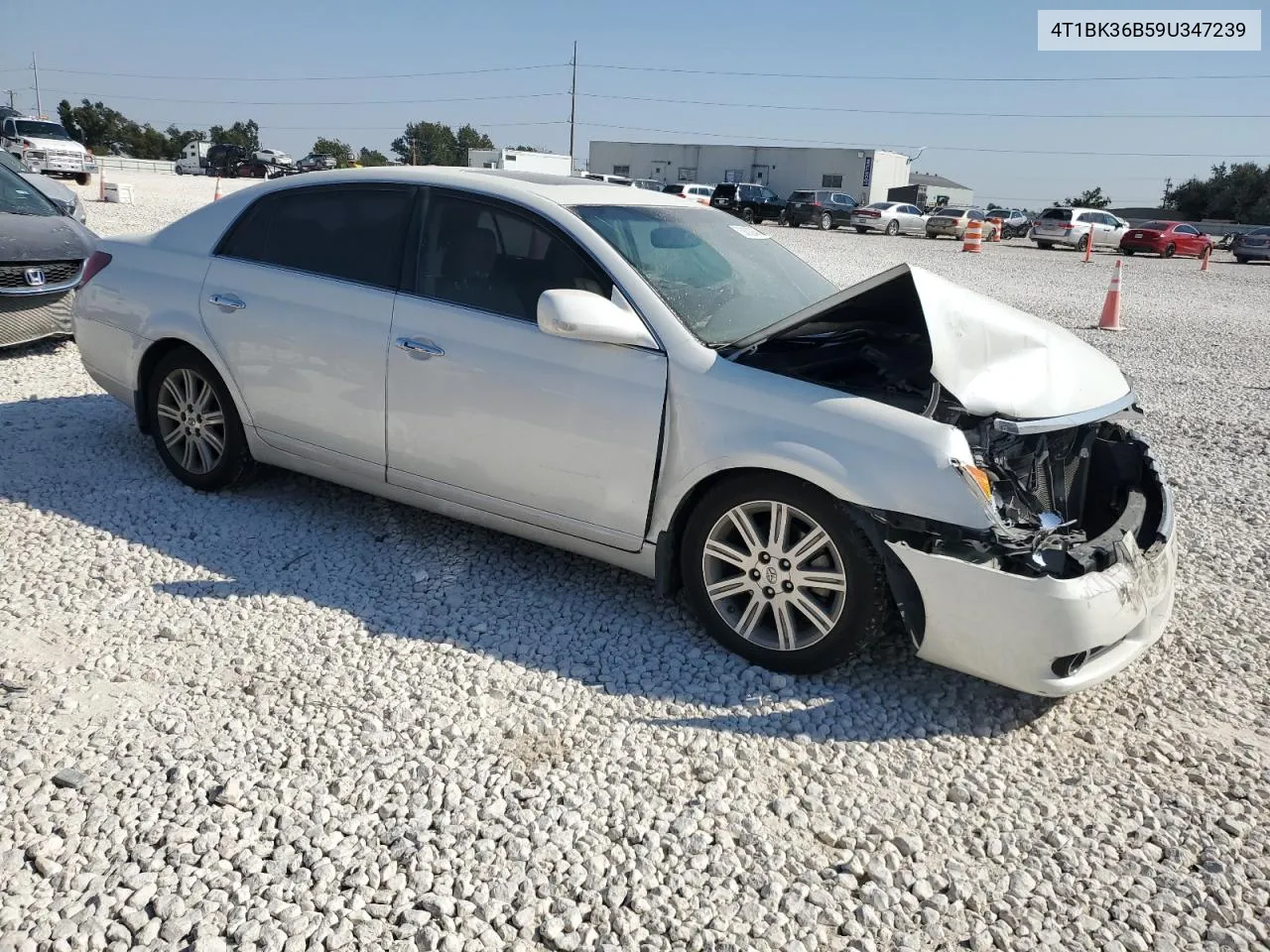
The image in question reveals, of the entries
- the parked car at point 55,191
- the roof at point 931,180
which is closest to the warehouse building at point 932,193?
the roof at point 931,180

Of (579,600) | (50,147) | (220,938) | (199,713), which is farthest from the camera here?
(50,147)

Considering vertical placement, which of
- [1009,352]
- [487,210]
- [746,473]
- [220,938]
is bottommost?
[220,938]

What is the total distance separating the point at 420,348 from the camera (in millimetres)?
4152

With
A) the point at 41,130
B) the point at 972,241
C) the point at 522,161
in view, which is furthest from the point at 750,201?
the point at 41,130

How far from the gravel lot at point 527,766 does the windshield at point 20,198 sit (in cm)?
444

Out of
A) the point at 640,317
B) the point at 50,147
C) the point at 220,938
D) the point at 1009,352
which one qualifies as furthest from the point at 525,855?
the point at 50,147

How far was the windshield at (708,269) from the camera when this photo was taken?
12.9 feet

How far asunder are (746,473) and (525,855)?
1.52 meters

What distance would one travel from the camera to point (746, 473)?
357 centimetres

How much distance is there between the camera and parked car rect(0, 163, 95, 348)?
7516mm

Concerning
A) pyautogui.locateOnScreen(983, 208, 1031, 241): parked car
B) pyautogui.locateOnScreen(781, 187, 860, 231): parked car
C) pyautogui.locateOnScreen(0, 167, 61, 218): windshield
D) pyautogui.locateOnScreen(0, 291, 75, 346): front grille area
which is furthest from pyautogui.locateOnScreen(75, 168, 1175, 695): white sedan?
pyautogui.locateOnScreen(983, 208, 1031, 241): parked car

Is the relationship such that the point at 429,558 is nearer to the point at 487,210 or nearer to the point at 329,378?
the point at 329,378

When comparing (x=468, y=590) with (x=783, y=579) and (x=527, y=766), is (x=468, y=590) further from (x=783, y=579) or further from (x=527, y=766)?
(x=783, y=579)

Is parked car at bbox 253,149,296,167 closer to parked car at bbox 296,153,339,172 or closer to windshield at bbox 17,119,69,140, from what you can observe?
parked car at bbox 296,153,339,172
